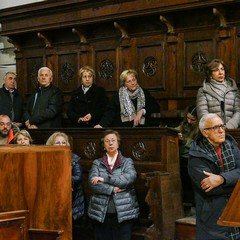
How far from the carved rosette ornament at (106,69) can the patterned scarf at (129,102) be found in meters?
1.34

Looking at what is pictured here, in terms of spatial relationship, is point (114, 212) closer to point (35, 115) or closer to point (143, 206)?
point (143, 206)

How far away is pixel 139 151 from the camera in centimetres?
624

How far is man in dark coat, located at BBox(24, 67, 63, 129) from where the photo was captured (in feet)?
24.7

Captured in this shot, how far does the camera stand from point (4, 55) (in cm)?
992

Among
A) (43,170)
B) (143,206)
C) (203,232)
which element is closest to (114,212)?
(143,206)

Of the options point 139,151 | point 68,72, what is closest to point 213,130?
point 139,151

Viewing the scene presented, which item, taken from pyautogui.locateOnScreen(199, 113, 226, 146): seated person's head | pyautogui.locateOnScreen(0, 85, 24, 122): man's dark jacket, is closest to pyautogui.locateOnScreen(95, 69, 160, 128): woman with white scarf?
pyautogui.locateOnScreen(0, 85, 24, 122): man's dark jacket

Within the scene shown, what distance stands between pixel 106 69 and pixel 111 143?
8.38 ft

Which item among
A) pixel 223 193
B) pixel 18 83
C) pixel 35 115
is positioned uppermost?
pixel 18 83

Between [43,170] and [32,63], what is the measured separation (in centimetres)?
656

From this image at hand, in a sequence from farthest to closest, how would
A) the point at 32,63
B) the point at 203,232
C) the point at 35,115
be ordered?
the point at 32,63, the point at 35,115, the point at 203,232

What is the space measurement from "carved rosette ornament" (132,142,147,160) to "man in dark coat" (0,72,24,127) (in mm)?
2381

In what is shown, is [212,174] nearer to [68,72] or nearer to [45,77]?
[45,77]

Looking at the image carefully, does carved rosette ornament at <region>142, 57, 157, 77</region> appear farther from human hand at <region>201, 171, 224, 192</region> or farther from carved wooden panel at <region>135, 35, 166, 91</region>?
human hand at <region>201, 171, 224, 192</region>
